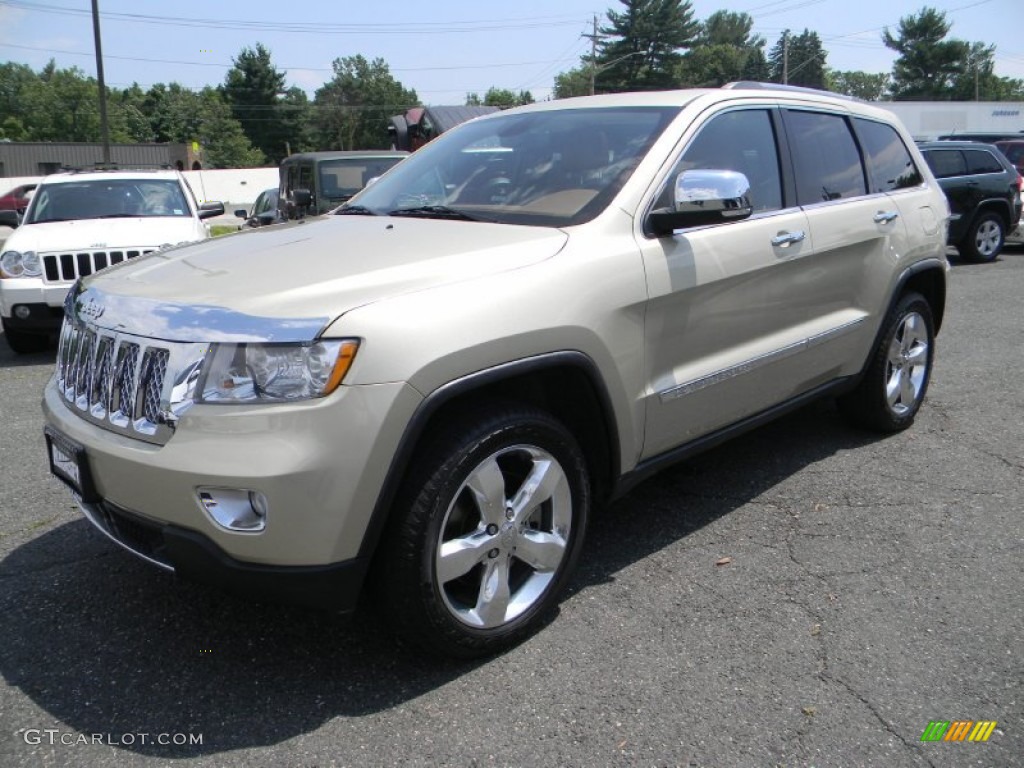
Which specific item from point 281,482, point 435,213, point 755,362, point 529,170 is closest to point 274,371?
point 281,482

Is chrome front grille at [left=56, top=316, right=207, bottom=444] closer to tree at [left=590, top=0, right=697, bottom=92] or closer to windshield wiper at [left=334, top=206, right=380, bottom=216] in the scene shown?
windshield wiper at [left=334, top=206, right=380, bottom=216]

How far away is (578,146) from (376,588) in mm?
1932

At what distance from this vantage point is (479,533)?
2693mm

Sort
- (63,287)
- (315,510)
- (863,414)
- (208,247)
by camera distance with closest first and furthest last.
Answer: (315,510)
(208,247)
(863,414)
(63,287)

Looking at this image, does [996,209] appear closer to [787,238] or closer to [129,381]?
[787,238]

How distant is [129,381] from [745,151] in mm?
2600

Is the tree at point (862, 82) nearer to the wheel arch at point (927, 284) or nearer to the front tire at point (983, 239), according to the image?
the front tire at point (983, 239)

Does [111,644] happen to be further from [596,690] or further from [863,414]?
[863,414]

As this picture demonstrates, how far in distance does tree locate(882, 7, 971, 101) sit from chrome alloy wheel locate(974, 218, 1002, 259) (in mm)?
76099

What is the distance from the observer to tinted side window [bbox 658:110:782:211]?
349 cm

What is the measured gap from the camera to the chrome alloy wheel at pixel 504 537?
8.66 feet

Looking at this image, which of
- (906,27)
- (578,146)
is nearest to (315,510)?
(578,146)

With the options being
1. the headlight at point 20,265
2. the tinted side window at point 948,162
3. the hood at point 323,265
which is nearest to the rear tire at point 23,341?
the headlight at point 20,265

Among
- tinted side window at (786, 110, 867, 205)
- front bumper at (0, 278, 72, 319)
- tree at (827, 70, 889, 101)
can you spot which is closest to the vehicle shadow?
tinted side window at (786, 110, 867, 205)
